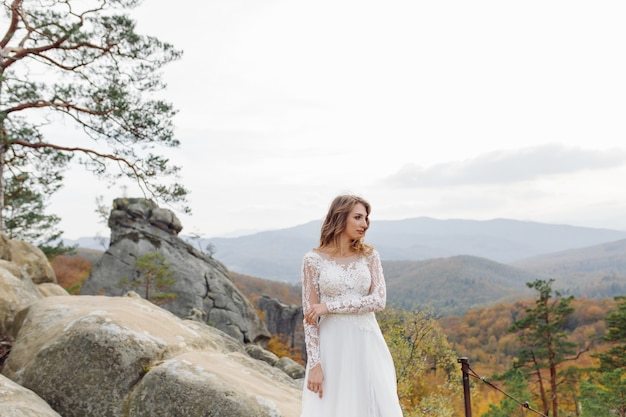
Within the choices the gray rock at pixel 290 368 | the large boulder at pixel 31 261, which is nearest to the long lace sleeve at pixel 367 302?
the large boulder at pixel 31 261

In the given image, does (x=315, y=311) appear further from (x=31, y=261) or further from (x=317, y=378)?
(x=31, y=261)

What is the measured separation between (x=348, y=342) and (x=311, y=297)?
1.58ft

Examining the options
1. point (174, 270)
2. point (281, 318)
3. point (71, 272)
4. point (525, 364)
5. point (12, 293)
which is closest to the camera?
point (12, 293)

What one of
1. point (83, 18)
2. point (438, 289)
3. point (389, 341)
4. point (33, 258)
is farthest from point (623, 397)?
point (438, 289)

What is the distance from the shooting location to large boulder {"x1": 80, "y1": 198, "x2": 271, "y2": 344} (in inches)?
957

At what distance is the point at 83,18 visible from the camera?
14.9 metres

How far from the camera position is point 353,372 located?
407cm

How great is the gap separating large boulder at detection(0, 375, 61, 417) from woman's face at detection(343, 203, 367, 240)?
3.29 meters

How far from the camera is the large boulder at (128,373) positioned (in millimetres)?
5121

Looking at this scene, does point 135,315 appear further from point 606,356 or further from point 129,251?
point 606,356

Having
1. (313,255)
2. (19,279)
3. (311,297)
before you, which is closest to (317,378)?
(311,297)

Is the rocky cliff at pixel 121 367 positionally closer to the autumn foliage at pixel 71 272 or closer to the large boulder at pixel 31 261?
the large boulder at pixel 31 261

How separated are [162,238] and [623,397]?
21483mm

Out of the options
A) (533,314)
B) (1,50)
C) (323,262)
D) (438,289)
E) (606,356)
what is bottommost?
(438,289)
